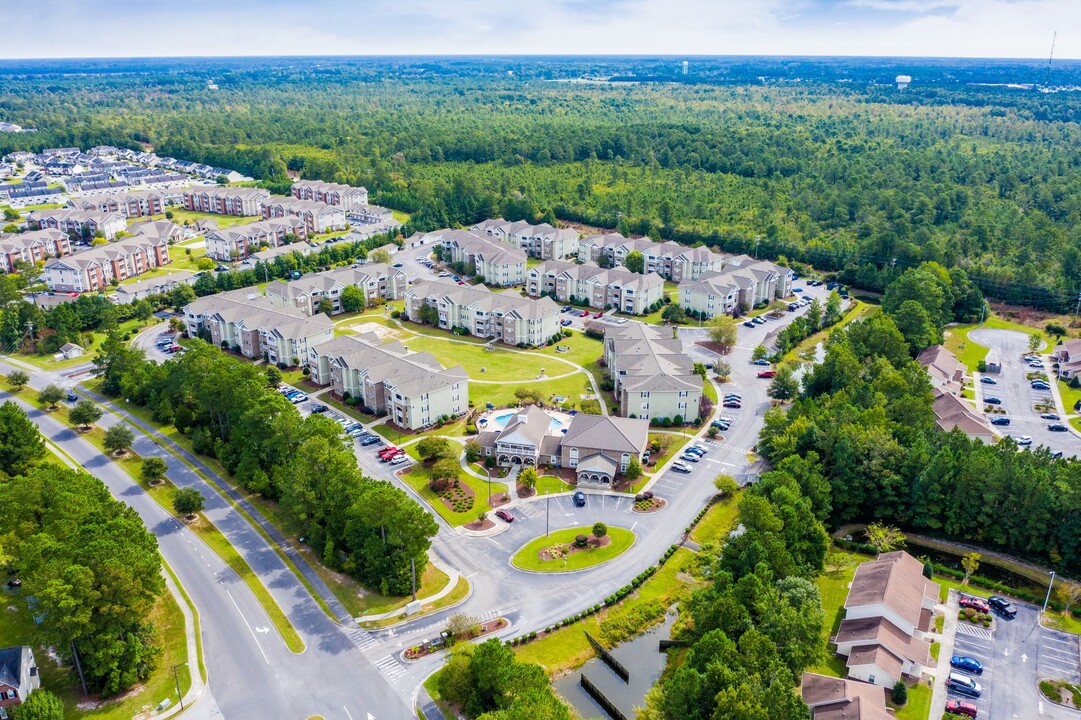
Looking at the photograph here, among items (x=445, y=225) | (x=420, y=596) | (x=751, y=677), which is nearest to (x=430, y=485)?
(x=420, y=596)

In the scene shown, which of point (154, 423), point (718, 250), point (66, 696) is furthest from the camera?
point (718, 250)

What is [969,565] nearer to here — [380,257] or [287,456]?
[287,456]

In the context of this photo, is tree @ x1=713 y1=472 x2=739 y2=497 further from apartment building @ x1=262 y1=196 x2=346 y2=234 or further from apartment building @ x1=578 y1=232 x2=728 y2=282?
apartment building @ x1=262 y1=196 x2=346 y2=234

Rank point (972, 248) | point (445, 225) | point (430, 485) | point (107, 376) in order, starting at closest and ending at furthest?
point (430, 485) → point (107, 376) → point (972, 248) → point (445, 225)

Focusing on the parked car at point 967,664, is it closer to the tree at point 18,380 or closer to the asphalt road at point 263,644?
the asphalt road at point 263,644

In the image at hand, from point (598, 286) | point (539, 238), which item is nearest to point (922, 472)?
point (598, 286)

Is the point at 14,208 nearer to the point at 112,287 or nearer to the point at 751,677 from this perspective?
the point at 112,287
